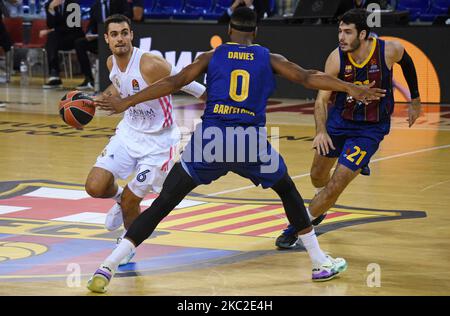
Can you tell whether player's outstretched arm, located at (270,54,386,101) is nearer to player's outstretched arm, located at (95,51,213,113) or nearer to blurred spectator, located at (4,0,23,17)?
player's outstretched arm, located at (95,51,213,113)

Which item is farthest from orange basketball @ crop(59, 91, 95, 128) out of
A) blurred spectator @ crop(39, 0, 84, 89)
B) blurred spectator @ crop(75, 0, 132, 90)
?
blurred spectator @ crop(39, 0, 84, 89)

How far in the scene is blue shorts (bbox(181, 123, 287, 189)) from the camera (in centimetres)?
664

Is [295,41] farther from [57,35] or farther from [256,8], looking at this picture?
[57,35]

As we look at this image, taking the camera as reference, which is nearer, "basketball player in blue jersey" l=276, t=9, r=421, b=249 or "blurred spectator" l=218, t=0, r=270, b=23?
"basketball player in blue jersey" l=276, t=9, r=421, b=249

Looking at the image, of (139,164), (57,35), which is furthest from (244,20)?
(57,35)

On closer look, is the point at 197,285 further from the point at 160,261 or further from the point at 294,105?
the point at 294,105

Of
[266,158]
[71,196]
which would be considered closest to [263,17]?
[71,196]

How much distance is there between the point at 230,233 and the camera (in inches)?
330

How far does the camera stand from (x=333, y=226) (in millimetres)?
8711

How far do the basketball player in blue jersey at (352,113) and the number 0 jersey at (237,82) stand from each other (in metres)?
1.10

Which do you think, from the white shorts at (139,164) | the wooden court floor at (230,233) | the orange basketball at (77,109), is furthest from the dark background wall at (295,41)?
the orange basketball at (77,109)

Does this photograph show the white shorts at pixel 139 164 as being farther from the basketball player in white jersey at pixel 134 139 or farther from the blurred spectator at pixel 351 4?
the blurred spectator at pixel 351 4

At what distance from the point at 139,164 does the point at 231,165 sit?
116 centimetres

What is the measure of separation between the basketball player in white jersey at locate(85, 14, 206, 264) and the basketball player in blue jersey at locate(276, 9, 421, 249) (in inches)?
42.9
